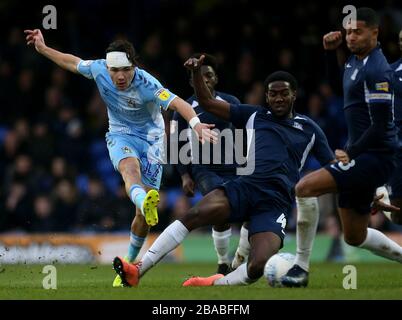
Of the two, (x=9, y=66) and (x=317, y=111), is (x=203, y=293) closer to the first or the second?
(x=317, y=111)

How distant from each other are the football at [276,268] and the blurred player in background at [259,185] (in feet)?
0.42

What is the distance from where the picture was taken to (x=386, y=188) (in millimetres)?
10062

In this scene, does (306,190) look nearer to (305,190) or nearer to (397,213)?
(305,190)

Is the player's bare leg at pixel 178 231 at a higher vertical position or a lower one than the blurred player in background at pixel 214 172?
lower

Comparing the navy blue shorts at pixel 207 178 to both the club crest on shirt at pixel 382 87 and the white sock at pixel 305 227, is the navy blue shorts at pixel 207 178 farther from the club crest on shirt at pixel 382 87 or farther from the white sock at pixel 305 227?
the club crest on shirt at pixel 382 87

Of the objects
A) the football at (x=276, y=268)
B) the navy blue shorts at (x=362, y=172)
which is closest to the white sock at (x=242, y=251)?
the football at (x=276, y=268)

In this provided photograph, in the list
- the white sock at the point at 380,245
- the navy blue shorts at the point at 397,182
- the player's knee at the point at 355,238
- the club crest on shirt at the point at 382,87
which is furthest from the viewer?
the navy blue shorts at the point at 397,182

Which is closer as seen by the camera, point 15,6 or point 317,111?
point 317,111

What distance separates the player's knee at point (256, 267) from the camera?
8.25m

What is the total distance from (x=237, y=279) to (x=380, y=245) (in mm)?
1369

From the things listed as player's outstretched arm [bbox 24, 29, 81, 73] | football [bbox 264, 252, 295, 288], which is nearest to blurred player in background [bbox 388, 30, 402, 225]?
football [bbox 264, 252, 295, 288]

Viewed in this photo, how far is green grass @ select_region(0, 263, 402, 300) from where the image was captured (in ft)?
24.6

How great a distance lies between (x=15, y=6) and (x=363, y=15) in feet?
38.4

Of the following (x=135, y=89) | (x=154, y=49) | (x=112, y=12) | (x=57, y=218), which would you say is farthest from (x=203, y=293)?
(x=112, y=12)
